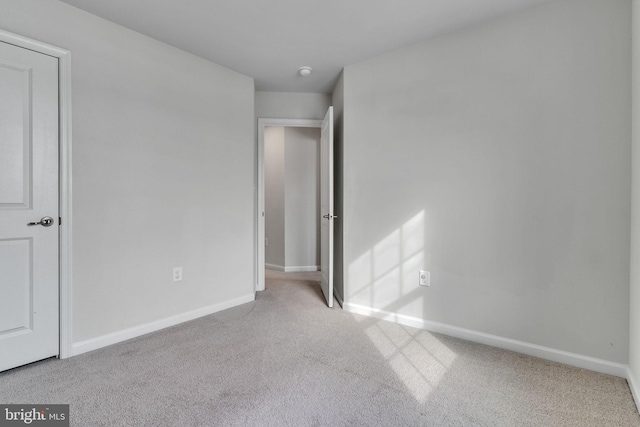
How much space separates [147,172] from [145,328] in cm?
125

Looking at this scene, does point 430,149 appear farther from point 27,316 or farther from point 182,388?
point 27,316

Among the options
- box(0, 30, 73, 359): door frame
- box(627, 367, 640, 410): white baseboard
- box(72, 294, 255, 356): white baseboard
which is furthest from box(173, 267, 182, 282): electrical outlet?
box(627, 367, 640, 410): white baseboard

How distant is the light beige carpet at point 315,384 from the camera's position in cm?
143

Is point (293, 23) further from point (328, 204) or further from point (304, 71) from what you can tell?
point (328, 204)

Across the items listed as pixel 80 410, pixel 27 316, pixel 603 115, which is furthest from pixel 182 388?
pixel 603 115

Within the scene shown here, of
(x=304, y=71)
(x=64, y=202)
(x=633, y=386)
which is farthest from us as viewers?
(x=304, y=71)

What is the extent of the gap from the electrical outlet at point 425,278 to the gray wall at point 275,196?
2.68m

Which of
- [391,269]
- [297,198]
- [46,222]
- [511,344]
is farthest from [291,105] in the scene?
[511,344]

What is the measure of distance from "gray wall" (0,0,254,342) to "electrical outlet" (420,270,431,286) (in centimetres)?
178

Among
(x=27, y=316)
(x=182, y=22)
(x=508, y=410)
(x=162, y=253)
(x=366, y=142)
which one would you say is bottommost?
(x=508, y=410)

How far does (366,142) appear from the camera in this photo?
9.23 ft

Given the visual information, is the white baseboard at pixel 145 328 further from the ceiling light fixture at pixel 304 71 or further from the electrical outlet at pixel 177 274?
the ceiling light fixture at pixel 304 71

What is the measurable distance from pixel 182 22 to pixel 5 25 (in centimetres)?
100

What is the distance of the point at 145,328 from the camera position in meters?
2.39
